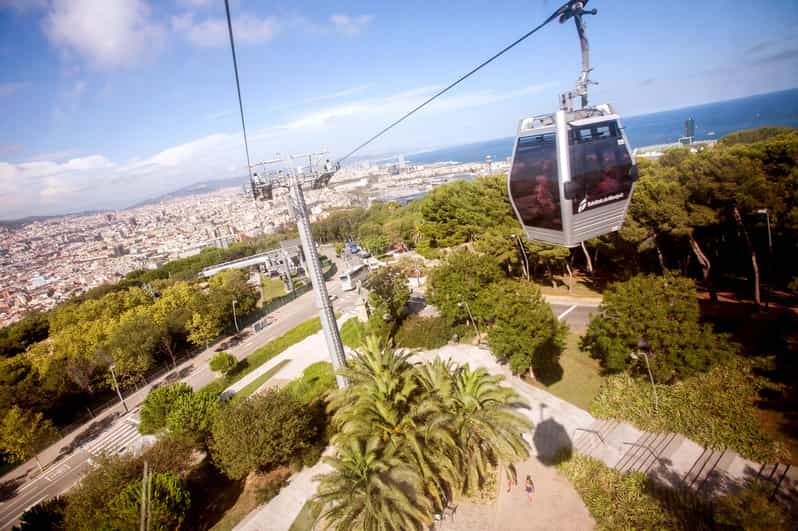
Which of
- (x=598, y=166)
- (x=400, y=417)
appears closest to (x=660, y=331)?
(x=400, y=417)

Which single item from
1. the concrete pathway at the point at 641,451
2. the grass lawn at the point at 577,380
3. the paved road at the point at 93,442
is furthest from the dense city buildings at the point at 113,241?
the concrete pathway at the point at 641,451

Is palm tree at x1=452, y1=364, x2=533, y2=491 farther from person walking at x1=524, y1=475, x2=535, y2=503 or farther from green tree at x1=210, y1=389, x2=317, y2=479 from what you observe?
green tree at x1=210, y1=389, x2=317, y2=479

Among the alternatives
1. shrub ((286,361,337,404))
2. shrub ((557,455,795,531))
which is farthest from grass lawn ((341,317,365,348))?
shrub ((557,455,795,531))

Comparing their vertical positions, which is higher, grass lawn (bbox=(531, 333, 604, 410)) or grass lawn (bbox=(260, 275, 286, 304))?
grass lawn (bbox=(531, 333, 604, 410))

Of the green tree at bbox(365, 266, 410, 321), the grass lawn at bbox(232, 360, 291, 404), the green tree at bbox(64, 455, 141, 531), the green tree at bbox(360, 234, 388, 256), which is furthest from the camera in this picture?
the green tree at bbox(360, 234, 388, 256)

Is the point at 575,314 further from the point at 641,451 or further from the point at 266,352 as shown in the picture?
the point at 266,352

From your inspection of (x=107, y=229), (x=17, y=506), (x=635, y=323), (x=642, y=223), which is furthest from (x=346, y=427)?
(x=107, y=229)
